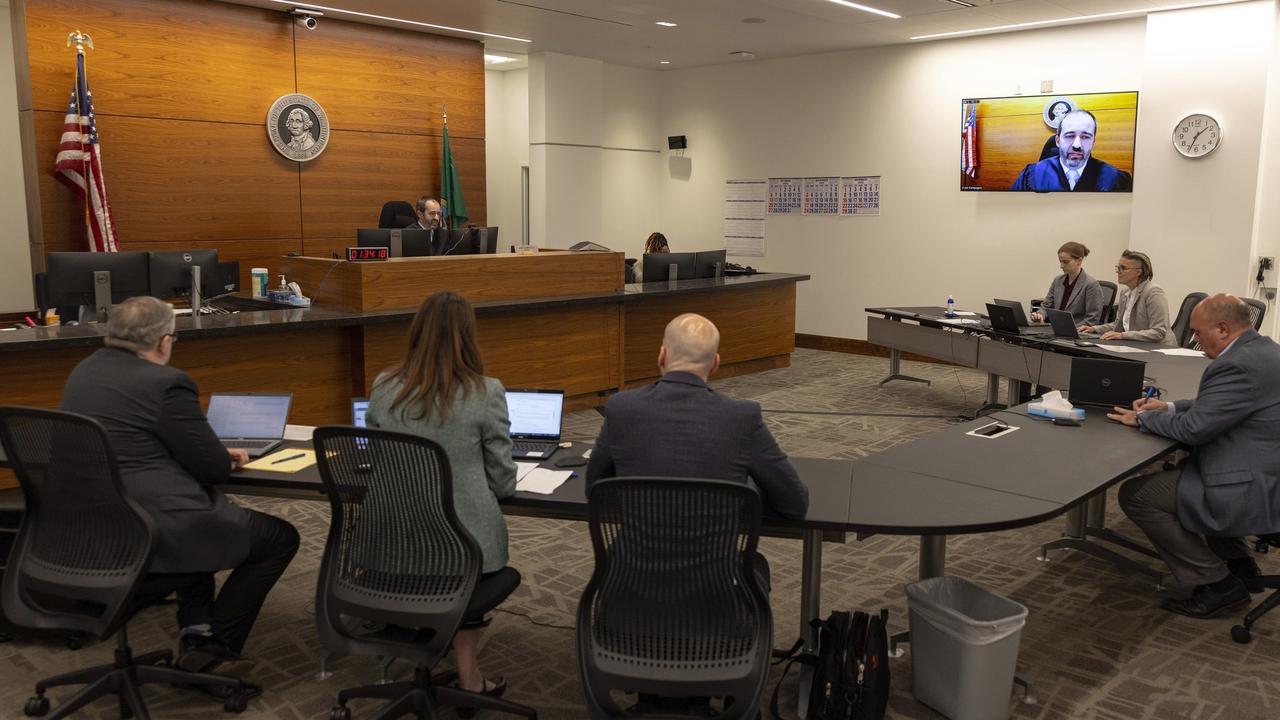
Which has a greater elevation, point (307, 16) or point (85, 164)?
point (307, 16)

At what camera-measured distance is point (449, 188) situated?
372 inches

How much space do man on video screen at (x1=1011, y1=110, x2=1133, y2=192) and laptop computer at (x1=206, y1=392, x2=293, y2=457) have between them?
725 centimetres

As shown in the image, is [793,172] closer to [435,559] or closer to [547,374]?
[547,374]

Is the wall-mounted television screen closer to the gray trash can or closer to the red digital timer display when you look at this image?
the red digital timer display

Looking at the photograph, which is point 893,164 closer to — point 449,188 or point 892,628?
point 449,188

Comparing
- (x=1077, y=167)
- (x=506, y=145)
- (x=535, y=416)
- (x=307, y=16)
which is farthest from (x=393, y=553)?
(x=506, y=145)

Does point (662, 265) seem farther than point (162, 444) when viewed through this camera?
Yes

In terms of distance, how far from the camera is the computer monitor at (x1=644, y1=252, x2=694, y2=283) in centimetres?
816

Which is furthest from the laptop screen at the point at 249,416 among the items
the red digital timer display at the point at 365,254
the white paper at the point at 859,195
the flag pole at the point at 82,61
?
the white paper at the point at 859,195

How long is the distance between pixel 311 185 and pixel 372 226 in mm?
658

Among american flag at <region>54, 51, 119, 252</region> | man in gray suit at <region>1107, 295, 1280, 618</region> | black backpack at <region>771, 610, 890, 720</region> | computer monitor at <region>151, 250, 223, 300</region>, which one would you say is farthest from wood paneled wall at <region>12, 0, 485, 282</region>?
man in gray suit at <region>1107, 295, 1280, 618</region>

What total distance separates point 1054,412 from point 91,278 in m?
4.71

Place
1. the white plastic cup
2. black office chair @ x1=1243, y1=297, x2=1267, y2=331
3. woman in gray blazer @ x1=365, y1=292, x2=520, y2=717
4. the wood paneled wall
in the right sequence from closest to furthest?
woman in gray blazer @ x1=365, y1=292, x2=520, y2=717
black office chair @ x1=1243, y1=297, x2=1267, y2=331
the white plastic cup
the wood paneled wall

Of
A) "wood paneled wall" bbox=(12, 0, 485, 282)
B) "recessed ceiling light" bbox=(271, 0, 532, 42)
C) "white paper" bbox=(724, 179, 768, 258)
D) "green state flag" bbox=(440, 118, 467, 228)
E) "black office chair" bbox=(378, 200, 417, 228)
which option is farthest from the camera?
"white paper" bbox=(724, 179, 768, 258)
